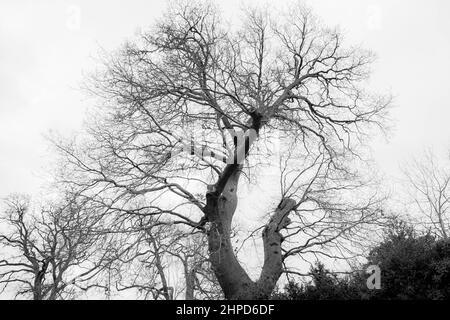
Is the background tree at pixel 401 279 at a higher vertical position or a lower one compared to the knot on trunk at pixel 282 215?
lower

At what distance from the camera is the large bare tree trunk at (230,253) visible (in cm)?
1073

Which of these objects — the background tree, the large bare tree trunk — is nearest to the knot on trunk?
the large bare tree trunk

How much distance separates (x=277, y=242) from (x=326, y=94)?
16.1ft

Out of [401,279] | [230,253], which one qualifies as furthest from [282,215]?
[401,279]

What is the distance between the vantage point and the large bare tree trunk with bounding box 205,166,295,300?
35.2 feet

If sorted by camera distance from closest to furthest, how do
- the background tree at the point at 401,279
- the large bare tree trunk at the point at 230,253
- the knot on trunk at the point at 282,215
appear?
the background tree at the point at 401,279 → the large bare tree trunk at the point at 230,253 → the knot on trunk at the point at 282,215

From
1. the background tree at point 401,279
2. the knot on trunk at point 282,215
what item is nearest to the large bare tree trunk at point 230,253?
the knot on trunk at point 282,215

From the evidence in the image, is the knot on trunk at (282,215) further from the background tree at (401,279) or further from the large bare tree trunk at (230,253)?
the background tree at (401,279)

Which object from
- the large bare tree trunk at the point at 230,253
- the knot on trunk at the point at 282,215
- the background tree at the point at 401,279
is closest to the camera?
the background tree at the point at 401,279

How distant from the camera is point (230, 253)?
11.2m

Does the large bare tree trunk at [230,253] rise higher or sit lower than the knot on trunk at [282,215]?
lower

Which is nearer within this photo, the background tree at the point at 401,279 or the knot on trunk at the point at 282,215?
the background tree at the point at 401,279

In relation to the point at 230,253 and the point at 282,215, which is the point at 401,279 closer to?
the point at 230,253

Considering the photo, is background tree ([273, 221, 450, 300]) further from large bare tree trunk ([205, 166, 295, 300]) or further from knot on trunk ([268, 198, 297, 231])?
knot on trunk ([268, 198, 297, 231])
